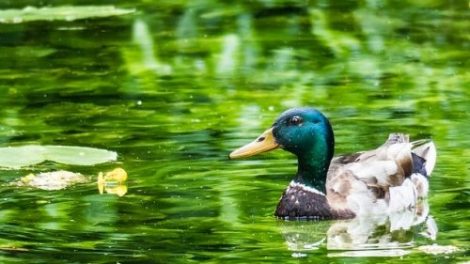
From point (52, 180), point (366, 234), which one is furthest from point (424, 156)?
point (52, 180)

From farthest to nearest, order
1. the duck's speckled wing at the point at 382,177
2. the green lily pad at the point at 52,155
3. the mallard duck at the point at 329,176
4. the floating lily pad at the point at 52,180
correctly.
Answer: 1. the green lily pad at the point at 52,155
2. the floating lily pad at the point at 52,180
3. the duck's speckled wing at the point at 382,177
4. the mallard duck at the point at 329,176

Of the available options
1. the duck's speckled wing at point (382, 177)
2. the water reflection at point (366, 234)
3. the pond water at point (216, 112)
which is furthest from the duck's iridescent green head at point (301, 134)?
the water reflection at point (366, 234)

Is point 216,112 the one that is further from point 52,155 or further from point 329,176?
point 329,176

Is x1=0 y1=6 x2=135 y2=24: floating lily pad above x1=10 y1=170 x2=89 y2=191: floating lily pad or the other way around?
the other way around

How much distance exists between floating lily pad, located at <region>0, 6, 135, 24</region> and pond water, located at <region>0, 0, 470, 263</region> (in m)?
0.10

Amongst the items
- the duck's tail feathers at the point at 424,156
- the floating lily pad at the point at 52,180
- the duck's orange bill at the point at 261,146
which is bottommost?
the duck's tail feathers at the point at 424,156

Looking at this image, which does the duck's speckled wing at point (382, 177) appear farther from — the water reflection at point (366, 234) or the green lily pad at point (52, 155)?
the green lily pad at point (52, 155)

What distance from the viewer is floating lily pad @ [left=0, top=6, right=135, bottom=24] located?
17.8 meters

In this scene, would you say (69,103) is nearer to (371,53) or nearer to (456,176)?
(371,53)

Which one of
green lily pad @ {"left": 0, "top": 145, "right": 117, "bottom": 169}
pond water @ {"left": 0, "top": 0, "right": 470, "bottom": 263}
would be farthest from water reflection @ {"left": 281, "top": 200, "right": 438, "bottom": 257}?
green lily pad @ {"left": 0, "top": 145, "right": 117, "bottom": 169}

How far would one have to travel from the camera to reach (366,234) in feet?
31.2

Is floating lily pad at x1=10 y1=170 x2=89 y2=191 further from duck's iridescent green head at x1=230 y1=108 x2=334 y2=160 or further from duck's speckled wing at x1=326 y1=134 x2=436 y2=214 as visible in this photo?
duck's speckled wing at x1=326 y1=134 x2=436 y2=214

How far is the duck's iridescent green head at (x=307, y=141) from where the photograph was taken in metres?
10.3

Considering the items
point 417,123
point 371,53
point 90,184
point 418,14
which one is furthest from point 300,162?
point 418,14
